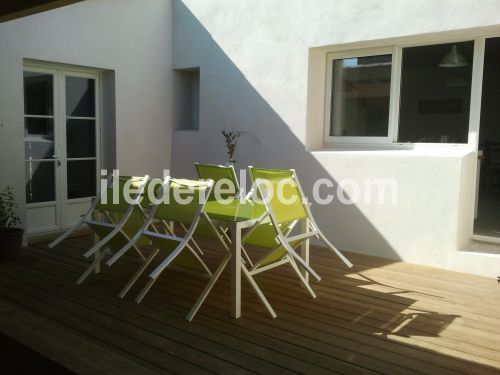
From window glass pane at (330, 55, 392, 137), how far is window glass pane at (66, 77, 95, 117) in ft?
10.6

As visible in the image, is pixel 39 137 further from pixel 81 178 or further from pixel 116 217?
pixel 116 217

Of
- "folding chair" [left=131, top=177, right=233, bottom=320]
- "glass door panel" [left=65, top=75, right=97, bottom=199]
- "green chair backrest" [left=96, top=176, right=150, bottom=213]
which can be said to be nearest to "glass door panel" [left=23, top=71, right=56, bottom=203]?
"glass door panel" [left=65, top=75, right=97, bottom=199]

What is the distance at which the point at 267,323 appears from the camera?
11.4 ft

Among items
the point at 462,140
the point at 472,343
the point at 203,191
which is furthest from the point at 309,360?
the point at 462,140

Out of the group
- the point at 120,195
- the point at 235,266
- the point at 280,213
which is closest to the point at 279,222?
the point at 280,213

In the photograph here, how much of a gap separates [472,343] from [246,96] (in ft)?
13.9

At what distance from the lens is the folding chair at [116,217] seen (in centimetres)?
415

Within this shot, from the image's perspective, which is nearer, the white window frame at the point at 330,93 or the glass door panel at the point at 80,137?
the white window frame at the point at 330,93

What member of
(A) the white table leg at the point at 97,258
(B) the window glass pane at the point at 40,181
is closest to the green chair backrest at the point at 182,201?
(A) the white table leg at the point at 97,258

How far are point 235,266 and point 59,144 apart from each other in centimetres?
355

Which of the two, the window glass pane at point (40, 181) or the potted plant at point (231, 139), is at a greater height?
the potted plant at point (231, 139)

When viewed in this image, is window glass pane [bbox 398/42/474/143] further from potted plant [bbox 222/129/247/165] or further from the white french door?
the white french door

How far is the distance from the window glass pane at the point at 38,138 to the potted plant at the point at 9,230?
24.4 inches

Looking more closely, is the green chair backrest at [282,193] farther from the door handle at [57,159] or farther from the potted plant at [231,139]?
the door handle at [57,159]
